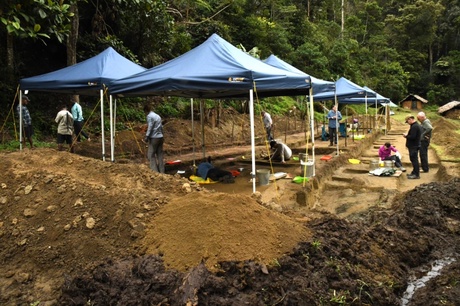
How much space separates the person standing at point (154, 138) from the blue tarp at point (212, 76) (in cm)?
68

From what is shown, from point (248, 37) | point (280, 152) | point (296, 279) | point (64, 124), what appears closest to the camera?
point (296, 279)

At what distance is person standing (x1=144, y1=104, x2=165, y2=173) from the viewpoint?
8.29m

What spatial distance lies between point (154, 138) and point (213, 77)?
7.49 ft

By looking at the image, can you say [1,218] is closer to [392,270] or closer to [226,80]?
[226,80]

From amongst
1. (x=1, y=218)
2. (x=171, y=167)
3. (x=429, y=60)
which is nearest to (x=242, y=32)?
(x=171, y=167)

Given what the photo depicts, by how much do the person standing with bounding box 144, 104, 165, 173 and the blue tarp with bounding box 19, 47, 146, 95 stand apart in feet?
5.47

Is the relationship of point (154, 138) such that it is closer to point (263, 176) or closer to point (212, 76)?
point (212, 76)

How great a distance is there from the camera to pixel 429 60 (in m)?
55.3

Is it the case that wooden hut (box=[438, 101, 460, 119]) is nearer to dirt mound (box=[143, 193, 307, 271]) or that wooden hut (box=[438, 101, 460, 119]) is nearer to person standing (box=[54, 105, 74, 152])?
person standing (box=[54, 105, 74, 152])

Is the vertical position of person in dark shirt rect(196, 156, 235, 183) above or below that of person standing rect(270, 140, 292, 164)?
below

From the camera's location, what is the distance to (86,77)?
369 inches

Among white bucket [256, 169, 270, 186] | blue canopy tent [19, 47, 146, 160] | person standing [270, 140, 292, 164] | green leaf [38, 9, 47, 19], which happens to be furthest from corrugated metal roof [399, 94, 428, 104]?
green leaf [38, 9, 47, 19]

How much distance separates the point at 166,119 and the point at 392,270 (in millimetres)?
13088

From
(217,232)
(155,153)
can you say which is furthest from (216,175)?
(217,232)
